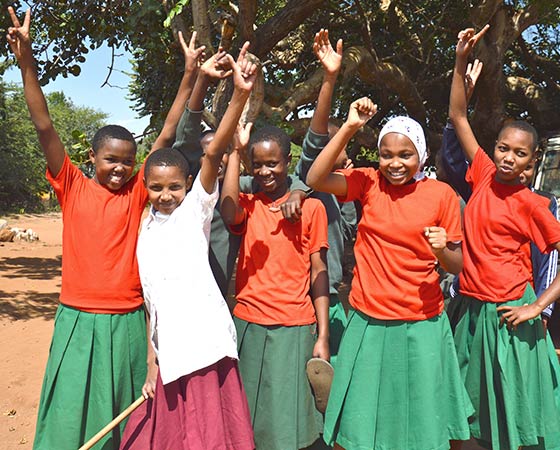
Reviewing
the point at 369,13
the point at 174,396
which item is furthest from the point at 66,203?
the point at 369,13

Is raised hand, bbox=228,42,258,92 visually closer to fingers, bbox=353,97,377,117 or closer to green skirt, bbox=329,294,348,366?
fingers, bbox=353,97,377,117

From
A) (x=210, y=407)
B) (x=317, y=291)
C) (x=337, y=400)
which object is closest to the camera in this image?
(x=210, y=407)

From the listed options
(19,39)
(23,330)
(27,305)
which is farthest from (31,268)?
(19,39)

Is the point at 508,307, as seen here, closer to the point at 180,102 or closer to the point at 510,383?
the point at 510,383

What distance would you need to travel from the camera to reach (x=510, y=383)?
94.3 inches

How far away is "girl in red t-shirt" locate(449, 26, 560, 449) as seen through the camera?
93.4 inches

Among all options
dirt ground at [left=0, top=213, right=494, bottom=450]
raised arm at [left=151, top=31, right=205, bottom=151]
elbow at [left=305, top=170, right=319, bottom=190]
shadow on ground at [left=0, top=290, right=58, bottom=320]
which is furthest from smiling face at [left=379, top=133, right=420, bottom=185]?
shadow on ground at [left=0, top=290, right=58, bottom=320]

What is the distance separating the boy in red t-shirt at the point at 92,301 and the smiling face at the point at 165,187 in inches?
9.1

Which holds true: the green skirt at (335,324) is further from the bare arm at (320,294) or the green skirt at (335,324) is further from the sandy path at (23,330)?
the sandy path at (23,330)

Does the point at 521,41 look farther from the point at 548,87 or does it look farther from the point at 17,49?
the point at 17,49

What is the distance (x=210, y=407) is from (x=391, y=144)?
1180 millimetres

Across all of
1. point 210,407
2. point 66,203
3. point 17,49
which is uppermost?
point 17,49

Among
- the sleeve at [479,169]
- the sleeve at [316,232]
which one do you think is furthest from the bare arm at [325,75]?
the sleeve at [479,169]

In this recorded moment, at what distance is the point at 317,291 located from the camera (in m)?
2.39
